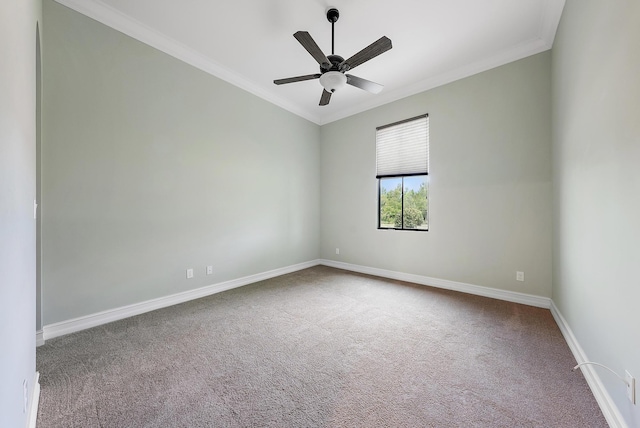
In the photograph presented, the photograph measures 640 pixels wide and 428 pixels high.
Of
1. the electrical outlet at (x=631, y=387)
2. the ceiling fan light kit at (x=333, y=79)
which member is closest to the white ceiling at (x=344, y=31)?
the ceiling fan light kit at (x=333, y=79)

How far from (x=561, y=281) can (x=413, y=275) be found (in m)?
1.73

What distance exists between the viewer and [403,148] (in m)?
3.95

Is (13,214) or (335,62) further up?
(335,62)

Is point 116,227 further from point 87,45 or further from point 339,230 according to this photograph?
point 339,230

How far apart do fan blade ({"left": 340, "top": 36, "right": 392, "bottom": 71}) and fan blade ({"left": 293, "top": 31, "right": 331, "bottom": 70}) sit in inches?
7.3

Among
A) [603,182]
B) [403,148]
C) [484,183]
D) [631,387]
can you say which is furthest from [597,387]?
[403,148]

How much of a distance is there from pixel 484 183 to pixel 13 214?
4087 mm

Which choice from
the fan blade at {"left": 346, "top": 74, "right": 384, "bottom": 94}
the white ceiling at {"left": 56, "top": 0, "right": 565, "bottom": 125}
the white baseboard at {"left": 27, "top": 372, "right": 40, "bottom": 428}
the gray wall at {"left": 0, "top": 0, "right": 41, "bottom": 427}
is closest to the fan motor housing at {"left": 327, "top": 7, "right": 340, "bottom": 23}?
the white ceiling at {"left": 56, "top": 0, "right": 565, "bottom": 125}

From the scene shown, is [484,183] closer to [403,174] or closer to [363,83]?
[403,174]

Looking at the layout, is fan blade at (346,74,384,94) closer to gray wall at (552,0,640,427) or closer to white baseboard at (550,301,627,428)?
gray wall at (552,0,640,427)

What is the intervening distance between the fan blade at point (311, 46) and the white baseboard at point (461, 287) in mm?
3204

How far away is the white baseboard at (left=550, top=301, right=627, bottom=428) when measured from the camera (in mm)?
1252

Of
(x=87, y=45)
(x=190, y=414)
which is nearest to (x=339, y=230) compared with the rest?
(x=190, y=414)

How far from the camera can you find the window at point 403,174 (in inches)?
147
